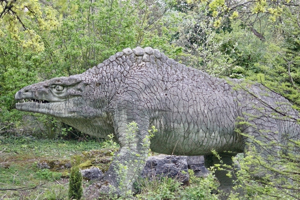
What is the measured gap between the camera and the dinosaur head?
5359 mm

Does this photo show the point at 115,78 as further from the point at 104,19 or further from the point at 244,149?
the point at 104,19

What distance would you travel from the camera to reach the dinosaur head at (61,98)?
5.36 m

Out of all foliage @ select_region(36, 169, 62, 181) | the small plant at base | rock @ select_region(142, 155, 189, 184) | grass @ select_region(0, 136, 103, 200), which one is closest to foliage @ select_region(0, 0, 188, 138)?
grass @ select_region(0, 136, 103, 200)

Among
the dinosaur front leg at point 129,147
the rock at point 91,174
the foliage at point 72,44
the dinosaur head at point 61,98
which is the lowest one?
the rock at point 91,174

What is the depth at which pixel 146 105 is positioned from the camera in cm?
515

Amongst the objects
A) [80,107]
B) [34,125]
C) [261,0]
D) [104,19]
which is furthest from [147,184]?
[34,125]

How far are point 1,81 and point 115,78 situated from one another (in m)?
6.59

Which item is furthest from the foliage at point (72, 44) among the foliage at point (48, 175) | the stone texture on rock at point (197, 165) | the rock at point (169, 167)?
the rock at point (169, 167)

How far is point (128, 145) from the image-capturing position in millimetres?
5023

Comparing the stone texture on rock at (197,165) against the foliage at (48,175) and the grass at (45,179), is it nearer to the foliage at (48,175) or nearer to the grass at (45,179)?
the grass at (45,179)

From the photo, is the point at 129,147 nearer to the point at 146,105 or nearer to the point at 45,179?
the point at 146,105

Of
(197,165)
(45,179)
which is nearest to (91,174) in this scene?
(45,179)

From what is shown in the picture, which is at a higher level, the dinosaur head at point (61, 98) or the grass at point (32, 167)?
the dinosaur head at point (61, 98)

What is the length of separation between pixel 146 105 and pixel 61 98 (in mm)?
1217
